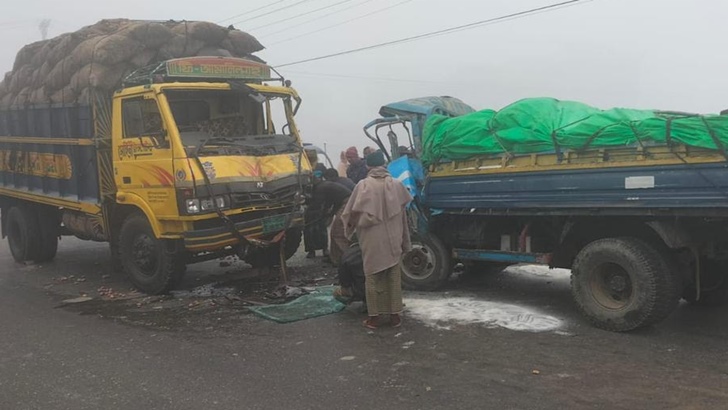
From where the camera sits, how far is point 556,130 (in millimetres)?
5539

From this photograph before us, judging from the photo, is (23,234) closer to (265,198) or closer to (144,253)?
(144,253)

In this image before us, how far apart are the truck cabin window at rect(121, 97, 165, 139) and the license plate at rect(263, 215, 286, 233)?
1.53 meters

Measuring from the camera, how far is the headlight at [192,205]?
21.4ft

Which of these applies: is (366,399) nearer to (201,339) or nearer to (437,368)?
(437,368)

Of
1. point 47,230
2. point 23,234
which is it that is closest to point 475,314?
point 47,230

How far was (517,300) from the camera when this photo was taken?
6.55 metres

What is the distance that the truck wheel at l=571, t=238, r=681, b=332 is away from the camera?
500cm

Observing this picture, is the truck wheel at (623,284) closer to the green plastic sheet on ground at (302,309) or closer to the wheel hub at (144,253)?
the green plastic sheet on ground at (302,309)

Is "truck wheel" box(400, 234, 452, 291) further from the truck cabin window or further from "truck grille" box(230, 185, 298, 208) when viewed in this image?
the truck cabin window

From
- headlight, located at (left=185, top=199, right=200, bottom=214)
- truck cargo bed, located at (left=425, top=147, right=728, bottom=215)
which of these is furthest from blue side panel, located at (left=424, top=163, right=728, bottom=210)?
headlight, located at (left=185, top=199, right=200, bottom=214)

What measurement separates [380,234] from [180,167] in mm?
2404

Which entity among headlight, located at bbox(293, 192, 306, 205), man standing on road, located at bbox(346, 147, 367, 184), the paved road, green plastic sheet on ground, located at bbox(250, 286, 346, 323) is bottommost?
the paved road

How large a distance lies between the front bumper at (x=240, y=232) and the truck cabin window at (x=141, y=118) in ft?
3.99

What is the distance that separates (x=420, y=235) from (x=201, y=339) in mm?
2709
